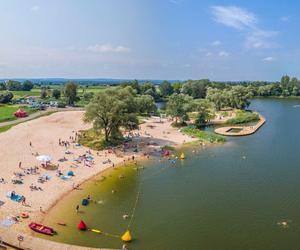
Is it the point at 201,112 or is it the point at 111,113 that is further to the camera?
the point at 201,112

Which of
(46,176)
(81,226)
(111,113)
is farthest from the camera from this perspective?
(111,113)

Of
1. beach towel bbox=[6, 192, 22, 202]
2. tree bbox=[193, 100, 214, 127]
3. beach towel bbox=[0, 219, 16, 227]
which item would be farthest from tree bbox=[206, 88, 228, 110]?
beach towel bbox=[0, 219, 16, 227]

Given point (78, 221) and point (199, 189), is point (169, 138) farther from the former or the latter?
point (78, 221)

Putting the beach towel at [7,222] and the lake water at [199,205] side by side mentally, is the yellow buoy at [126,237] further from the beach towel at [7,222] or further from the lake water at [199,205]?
the beach towel at [7,222]

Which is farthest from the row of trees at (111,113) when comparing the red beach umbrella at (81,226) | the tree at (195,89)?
the tree at (195,89)

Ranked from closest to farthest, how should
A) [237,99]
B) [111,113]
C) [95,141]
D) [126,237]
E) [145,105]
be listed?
[126,237], [111,113], [95,141], [145,105], [237,99]

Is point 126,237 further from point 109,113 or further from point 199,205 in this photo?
point 109,113

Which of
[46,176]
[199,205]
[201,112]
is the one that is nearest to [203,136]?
[201,112]
